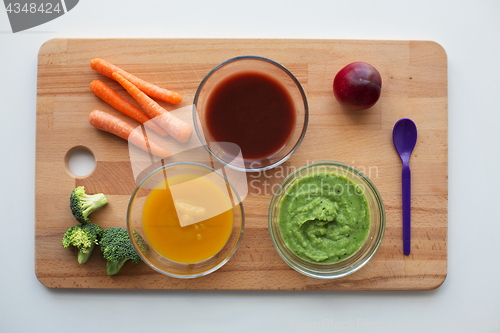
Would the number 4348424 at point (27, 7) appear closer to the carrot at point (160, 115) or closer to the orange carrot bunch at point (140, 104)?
the orange carrot bunch at point (140, 104)

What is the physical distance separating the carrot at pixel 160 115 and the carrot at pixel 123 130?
127 mm

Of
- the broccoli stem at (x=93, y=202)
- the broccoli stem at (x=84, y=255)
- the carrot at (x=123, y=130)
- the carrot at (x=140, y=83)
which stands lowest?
the broccoli stem at (x=84, y=255)

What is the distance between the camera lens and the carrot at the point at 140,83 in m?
1.92

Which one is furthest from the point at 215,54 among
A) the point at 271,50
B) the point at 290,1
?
the point at 290,1

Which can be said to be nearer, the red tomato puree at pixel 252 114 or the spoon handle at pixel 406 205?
the red tomato puree at pixel 252 114

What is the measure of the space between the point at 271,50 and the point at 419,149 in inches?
43.7

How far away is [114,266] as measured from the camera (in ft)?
6.25

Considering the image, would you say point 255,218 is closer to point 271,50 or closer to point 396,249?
point 396,249

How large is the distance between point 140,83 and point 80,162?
2.10 ft

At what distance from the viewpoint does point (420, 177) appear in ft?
6.48

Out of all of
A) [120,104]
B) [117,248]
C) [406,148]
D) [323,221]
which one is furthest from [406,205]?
[120,104]

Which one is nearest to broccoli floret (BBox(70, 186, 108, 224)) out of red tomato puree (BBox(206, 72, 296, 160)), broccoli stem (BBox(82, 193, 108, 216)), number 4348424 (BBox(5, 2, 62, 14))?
broccoli stem (BBox(82, 193, 108, 216))

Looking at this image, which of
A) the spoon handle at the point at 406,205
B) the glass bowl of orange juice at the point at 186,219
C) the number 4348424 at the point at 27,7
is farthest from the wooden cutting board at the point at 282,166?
the number 4348424 at the point at 27,7

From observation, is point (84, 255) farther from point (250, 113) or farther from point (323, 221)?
point (323, 221)
